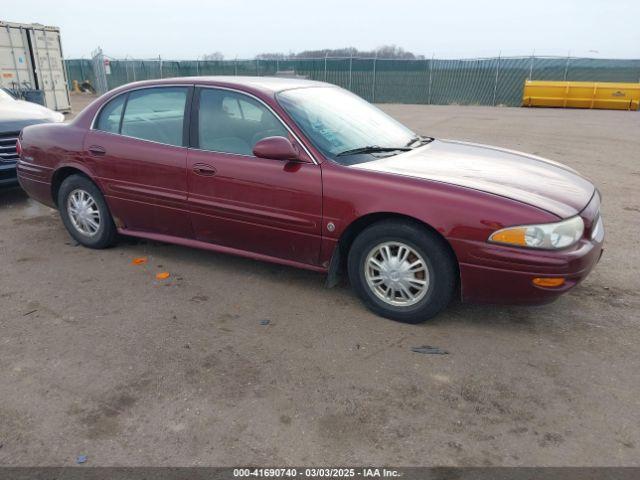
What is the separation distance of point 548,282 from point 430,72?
976 inches

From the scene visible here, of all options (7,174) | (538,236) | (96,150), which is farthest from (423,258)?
(7,174)

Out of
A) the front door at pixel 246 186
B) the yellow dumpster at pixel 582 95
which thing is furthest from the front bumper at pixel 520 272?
the yellow dumpster at pixel 582 95

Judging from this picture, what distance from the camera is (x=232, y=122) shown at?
13.3 ft

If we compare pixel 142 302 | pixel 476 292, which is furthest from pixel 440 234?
pixel 142 302

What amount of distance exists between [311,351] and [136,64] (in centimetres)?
3040

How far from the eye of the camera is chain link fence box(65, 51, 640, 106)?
80.3 feet

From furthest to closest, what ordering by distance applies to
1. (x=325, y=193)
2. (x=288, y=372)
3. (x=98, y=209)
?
1. (x=98, y=209)
2. (x=325, y=193)
3. (x=288, y=372)

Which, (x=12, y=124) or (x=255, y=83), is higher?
(x=255, y=83)

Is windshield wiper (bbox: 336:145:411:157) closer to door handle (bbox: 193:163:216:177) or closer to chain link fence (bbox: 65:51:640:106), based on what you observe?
door handle (bbox: 193:163:216:177)

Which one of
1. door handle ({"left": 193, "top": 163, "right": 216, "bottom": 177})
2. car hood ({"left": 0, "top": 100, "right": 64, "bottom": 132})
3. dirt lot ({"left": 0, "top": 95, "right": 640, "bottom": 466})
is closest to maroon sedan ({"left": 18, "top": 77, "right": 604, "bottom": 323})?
door handle ({"left": 193, "top": 163, "right": 216, "bottom": 177})

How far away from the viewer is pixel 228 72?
2977cm

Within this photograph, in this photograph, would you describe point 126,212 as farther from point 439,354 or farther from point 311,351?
point 439,354

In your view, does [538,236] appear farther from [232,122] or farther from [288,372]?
[232,122]

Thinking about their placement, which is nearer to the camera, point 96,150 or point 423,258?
point 423,258
